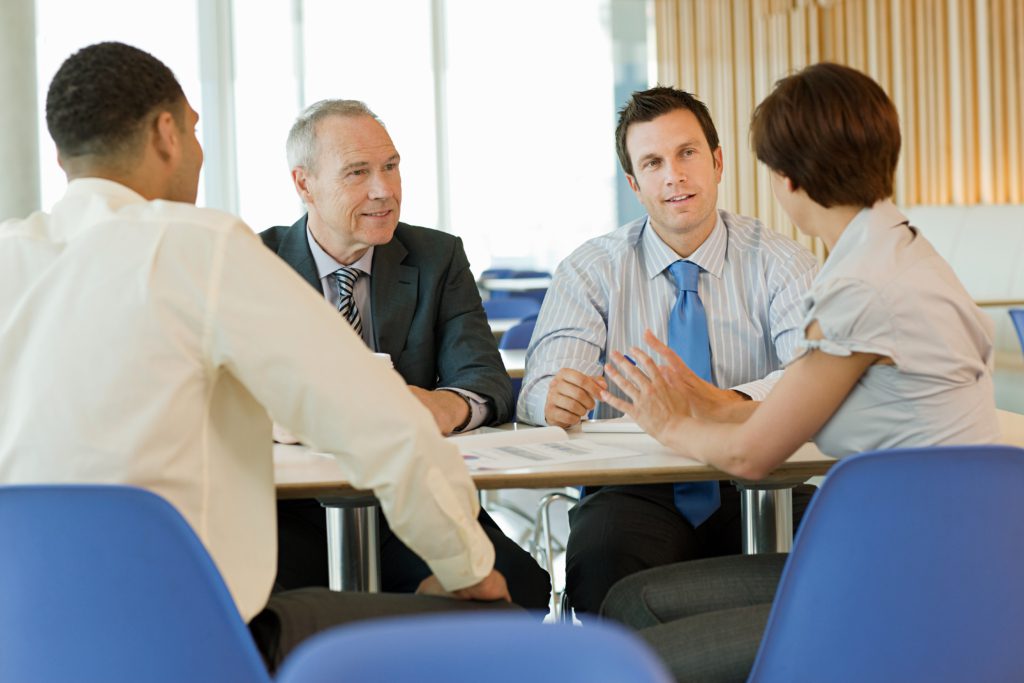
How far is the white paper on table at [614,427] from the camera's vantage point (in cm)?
224

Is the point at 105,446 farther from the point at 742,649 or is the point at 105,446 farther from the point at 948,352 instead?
the point at 948,352

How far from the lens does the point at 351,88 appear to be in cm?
867

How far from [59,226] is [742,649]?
3.44 feet

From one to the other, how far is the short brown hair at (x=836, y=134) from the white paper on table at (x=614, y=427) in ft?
2.02

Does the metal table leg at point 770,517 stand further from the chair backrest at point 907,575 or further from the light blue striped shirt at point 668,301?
the chair backrest at point 907,575

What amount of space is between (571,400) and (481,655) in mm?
1533

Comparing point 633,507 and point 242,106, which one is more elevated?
point 242,106

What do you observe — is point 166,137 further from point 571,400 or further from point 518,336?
point 518,336

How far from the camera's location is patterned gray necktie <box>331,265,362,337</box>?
264 centimetres

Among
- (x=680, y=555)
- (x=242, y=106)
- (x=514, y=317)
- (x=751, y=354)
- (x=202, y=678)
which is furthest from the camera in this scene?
(x=242, y=106)

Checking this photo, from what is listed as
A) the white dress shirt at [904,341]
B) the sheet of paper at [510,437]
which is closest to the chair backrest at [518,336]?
the sheet of paper at [510,437]

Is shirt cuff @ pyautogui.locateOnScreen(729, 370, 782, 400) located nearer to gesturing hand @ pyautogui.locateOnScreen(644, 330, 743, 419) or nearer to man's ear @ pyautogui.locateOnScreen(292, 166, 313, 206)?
gesturing hand @ pyautogui.locateOnScreen(644, 330, 743, 419)

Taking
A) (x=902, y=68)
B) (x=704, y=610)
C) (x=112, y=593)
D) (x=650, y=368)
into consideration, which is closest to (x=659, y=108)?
(x=650, y=368)

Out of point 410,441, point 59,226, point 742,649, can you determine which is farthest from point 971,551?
point 59,226
